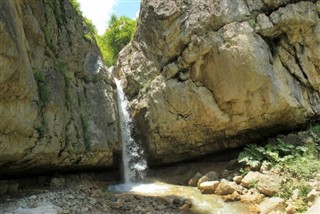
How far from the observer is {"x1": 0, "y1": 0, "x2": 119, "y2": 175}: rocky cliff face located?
780cm

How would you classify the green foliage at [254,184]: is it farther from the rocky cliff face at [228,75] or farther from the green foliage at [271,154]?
the rocky cliff face at [228,75]

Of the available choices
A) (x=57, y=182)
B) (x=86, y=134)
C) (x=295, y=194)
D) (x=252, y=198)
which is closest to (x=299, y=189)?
(x=295, y=194)

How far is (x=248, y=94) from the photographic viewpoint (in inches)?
465

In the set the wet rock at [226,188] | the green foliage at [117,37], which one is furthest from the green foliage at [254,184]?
the green foliage at [117,37]

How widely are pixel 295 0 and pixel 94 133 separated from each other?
924 centimetres

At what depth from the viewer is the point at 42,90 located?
966 cm

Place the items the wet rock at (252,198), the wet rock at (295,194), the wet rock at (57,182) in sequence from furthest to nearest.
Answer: the wet rock at (57,182), the wet rock at (252,198), the wet rock at (295,194)

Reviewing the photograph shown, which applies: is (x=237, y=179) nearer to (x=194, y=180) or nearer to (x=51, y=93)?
(x=194, y=180)

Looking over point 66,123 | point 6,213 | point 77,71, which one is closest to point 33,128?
point 66,123

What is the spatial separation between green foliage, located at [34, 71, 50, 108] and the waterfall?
4861mm

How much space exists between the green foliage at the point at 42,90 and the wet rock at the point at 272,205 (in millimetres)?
6814

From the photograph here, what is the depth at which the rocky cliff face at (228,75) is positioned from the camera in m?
11.9

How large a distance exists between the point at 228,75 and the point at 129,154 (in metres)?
5.29

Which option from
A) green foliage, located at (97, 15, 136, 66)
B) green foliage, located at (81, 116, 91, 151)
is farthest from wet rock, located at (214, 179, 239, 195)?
green foliage, located at (97, 15, 136, 66)
